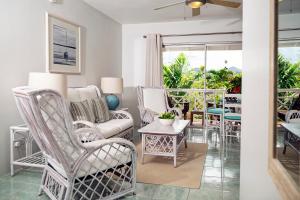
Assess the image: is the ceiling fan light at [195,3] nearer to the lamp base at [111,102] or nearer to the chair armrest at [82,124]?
the chair armrest at [82,124]

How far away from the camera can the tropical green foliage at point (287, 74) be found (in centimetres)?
70

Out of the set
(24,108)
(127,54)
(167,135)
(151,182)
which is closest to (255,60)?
(24,108)

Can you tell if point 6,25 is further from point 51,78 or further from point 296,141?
point 296,141

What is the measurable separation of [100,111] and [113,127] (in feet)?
1.64

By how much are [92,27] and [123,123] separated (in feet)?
6.72

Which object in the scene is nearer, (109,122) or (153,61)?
(109,122)

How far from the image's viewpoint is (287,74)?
76cm

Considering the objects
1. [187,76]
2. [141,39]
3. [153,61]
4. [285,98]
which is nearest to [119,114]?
[153,61]

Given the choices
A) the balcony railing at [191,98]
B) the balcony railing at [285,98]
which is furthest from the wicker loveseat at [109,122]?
the balcony railing at [285,98]

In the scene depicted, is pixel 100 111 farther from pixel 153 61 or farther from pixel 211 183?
pixel 153 61

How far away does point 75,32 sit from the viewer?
4.20 m

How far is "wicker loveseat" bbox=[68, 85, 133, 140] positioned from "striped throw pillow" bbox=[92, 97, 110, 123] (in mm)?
82

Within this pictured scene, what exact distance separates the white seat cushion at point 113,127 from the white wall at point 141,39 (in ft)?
6.70

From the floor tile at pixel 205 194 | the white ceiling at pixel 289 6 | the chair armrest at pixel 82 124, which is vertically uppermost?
the white ceiling at pixel 289 6
